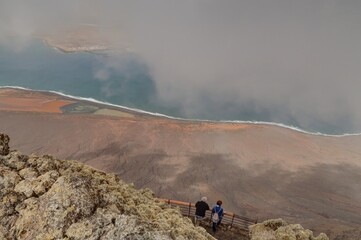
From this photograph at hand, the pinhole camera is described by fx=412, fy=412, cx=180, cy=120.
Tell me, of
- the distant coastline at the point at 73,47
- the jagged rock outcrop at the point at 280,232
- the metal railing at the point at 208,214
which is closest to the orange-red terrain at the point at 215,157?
the metal railing at the point at 208,214

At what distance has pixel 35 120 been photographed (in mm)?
29406

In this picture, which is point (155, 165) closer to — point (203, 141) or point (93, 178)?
point (203, 141)

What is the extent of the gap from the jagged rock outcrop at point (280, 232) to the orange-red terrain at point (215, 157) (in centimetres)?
971

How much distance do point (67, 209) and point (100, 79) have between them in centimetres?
3936

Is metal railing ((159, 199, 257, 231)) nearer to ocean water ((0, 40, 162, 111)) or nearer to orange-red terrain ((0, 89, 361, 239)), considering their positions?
orange-red terrain ((0, 89, 361, 239))

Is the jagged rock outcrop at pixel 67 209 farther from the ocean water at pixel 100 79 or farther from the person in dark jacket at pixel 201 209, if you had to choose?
the ocean water at pixel 100 79

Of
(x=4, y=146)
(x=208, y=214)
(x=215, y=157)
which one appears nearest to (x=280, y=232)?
(x=4, y=146)

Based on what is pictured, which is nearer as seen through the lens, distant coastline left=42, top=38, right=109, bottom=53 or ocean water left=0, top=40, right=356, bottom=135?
ocean water left=0, top=40, right=356, bottom=135

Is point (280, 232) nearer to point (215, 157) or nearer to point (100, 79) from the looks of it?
point (215, 157)

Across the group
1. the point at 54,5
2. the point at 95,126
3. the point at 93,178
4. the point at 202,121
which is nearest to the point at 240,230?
the point at 93,178

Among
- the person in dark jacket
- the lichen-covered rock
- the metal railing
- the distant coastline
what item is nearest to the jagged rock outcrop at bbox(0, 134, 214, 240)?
the lichen-covered rock

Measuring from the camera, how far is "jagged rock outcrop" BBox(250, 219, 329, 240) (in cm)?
762

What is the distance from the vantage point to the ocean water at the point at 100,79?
34844 mm

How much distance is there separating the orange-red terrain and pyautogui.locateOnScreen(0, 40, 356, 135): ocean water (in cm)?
300
